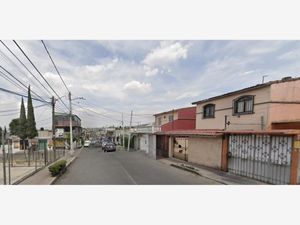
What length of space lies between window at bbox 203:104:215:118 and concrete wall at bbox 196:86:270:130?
27cm

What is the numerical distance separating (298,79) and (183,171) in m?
8.44

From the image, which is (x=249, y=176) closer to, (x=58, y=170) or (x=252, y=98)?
(x=252, y=98)

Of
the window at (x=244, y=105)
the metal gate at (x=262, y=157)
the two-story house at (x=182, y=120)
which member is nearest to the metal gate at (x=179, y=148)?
the two-story house at (x=182, y=120)

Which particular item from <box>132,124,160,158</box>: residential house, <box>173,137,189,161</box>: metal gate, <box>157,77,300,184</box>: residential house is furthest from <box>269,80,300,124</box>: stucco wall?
<box>132,124,160,158</box>: residential house

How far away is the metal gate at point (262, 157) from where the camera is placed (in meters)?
7.89

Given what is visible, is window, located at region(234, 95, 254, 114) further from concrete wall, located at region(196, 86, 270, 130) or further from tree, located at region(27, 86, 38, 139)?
tree, located at region(27, 86, 38, 139)

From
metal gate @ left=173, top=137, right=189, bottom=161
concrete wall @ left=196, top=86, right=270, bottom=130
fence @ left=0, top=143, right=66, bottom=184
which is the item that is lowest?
fence @ left=0, top=143, right=66, bottom=184

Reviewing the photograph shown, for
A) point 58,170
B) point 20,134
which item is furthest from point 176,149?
point 20,134

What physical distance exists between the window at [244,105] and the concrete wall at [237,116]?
0.80ft

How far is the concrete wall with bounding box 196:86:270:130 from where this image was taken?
34.5ft

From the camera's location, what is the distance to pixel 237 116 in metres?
12.4

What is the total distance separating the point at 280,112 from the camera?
10289mm

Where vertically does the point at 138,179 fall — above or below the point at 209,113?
below

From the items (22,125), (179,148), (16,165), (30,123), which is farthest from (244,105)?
(22,125)
